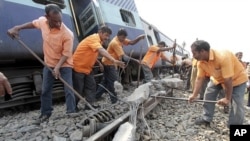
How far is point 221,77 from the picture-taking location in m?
5.30

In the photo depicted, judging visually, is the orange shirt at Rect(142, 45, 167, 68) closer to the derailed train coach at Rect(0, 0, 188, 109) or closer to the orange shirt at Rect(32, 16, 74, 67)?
the derailed train coach at Rect(0, 0, 188, 109)

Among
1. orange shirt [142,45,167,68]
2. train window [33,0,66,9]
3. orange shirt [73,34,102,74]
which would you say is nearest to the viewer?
orange shirt [73,34,102,74]

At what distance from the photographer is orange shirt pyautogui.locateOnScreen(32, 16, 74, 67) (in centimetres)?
491

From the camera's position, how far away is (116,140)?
3.35m

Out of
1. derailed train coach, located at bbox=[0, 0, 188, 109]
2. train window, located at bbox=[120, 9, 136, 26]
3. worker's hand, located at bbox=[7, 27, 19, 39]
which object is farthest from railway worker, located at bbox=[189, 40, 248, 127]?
train window, located at bbox=[120, 9, 136, 26]

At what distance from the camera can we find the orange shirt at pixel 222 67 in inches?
187

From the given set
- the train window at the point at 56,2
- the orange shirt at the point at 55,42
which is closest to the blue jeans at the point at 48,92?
the orange shirt at the point at 55,42

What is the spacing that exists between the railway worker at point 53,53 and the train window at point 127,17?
5.28 m

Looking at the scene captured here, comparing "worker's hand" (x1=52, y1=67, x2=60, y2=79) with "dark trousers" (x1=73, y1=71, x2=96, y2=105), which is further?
"dark trousers" (x1=73, y1=71, x2=96, y2=105)

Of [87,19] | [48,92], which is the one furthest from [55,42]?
[87,19]

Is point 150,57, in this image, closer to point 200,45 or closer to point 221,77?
point 221,77

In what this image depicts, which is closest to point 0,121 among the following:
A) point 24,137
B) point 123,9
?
point 24,137

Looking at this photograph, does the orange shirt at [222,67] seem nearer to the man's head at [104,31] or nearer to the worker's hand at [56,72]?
the man's head at [104,31]

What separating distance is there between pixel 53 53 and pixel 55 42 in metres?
0.18
